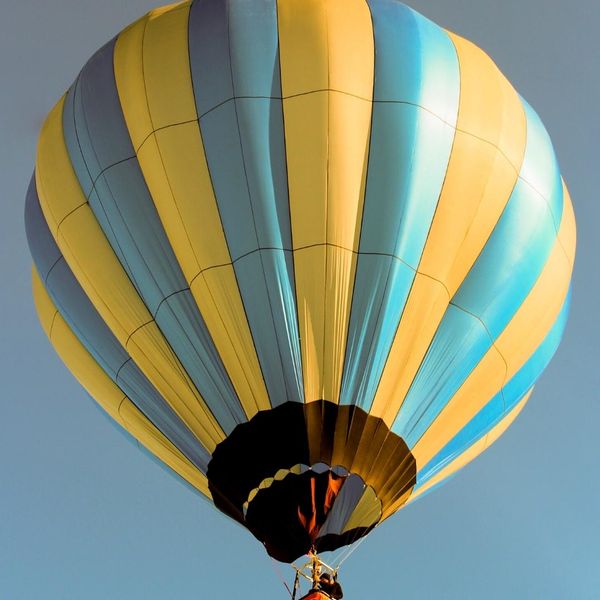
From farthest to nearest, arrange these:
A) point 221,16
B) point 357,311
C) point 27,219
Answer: point 27,219
point 221,16
point 357,311

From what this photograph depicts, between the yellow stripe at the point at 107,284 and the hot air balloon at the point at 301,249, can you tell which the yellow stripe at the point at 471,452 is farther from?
the yellow stripe at the point at 107,284

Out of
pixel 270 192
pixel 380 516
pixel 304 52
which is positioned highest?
pixel 304 52

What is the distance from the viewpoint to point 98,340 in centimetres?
1159

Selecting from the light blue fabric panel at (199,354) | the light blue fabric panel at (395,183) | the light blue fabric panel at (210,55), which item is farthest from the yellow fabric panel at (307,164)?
the light blue fabric panel at (199,354)

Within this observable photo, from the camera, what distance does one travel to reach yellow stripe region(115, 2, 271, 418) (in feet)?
35.2

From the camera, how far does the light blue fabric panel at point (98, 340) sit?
11141 mm

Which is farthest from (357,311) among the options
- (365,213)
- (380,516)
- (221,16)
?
(221,16)

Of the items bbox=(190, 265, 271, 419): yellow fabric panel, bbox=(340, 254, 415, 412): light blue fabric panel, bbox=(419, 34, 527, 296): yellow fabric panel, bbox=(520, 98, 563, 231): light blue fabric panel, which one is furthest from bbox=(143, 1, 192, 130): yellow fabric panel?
bbox=(520, 98, 563, 231): light blue fabric panel

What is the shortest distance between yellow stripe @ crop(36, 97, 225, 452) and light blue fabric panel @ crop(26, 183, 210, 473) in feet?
0.35

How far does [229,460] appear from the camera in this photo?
10.8 meters

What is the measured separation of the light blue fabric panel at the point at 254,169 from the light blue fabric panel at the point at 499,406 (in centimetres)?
144

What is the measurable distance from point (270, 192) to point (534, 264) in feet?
6.52

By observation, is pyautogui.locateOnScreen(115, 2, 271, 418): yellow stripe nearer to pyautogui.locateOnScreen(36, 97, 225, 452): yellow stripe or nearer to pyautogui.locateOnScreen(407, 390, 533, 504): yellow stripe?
pyautogui.locateOnScreen(36, 97, 225, 452): yellow stripe

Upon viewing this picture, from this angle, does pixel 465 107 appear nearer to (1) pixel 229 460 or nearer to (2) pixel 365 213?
(2) pixel 365 213
